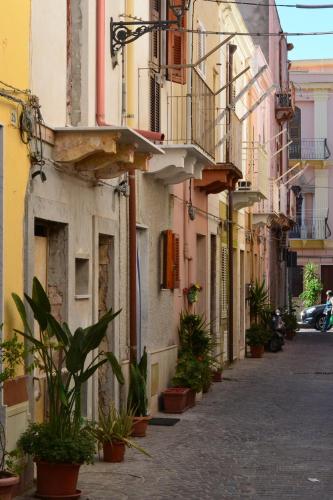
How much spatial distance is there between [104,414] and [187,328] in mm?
5609

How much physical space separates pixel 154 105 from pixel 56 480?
7.84m

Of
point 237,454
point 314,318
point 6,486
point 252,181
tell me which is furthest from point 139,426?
point 314,318

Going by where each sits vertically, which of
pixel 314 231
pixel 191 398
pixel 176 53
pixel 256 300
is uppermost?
pixel 176 53

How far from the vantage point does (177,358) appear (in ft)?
60.1

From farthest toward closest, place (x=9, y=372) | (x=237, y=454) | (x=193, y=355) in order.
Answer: (x=193, y=355) → (x=237, y=454) → (x=9, y=372)

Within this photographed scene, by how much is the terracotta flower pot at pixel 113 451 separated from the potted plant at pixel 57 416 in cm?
161

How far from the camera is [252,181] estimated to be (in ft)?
92.8

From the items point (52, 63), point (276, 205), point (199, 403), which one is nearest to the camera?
point (52, 63)

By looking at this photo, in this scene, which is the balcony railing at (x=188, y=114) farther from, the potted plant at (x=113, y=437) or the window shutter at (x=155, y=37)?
the potted plant at (x=113, y=437)

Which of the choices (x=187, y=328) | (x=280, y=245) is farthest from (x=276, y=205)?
(x=187, y=328)

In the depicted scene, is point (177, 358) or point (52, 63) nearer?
point (52, 63)

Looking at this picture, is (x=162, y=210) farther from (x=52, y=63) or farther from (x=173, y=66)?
(x=52, y=63)

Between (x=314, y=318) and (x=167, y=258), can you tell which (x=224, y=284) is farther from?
(x=314, y=318)

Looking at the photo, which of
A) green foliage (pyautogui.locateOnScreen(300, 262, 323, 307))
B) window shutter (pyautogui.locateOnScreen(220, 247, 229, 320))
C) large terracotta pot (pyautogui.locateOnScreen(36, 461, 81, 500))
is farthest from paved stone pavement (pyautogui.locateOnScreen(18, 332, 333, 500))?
green foliage (pyautogui.locateOnScreen(300, 262, 323, 307))
